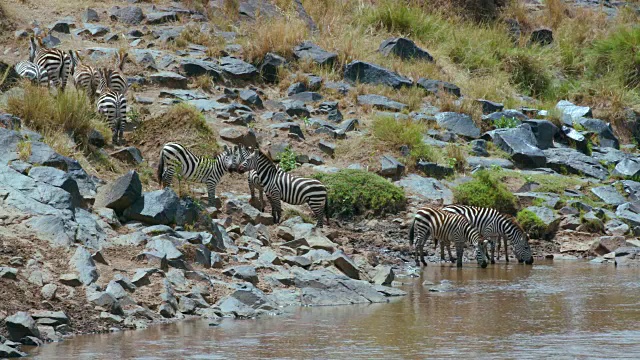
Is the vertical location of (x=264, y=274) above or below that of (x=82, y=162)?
below

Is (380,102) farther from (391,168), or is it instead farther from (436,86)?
(391,168)

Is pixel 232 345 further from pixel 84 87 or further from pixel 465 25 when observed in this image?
pixel 465 25

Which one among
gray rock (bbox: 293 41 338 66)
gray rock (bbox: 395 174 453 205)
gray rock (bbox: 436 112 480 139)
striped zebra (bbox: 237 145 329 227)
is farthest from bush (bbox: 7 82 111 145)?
gray rock (bbox: 436 112 480 139)

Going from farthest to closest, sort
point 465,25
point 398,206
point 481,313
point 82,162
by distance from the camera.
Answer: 1. point 465,25
2. point 398,206
3. point 82,162
4. point 481,313

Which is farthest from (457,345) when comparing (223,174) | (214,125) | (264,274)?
(214,125)

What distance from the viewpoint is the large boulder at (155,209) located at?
13102 mm

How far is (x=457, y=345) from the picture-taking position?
32.4 feet

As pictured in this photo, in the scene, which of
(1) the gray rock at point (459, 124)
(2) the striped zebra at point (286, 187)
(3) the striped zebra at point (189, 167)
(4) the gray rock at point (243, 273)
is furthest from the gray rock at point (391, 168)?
(4) the gray rock at point (243, 273)

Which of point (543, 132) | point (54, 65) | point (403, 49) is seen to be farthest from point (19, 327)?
point (403, 49)

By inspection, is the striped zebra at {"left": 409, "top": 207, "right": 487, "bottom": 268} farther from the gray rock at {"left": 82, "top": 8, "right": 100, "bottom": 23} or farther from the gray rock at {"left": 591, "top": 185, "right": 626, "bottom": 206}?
the gray rock at {"left": 82, "top": 8, "right": 100, "bottom": 23}

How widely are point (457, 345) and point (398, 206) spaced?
8.49 m

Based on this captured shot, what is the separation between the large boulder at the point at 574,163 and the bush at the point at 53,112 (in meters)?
10.0

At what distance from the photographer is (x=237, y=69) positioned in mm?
22312

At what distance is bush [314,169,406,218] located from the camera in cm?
1802
